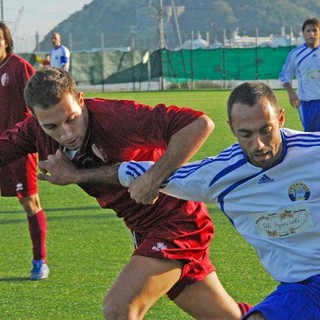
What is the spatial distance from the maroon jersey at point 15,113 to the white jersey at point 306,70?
5.78 m

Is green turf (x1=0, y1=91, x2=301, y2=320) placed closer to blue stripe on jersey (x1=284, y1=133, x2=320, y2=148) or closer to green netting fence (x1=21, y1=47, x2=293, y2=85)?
blue stripe on jersey (x1=284, y1=133, x2=320, y2=148)

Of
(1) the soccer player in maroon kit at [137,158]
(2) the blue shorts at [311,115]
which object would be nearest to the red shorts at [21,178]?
(1) the soccer player in maroon kit at [137,158]

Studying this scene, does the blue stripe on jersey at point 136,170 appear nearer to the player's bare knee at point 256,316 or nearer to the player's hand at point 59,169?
the player's hand at point 59,169

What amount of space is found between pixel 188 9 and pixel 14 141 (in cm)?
11717

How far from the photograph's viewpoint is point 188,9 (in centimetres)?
12038

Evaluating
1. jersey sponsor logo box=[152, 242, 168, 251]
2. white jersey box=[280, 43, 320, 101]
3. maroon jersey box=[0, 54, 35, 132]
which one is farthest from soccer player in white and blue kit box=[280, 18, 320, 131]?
jersey sponsor logo box=[152, 242, 168, 251]

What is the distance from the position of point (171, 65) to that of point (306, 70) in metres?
29.8

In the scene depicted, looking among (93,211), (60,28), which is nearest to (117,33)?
(60,28)

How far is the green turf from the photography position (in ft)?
20.3

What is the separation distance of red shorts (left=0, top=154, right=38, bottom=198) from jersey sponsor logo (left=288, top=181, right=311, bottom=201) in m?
3.57

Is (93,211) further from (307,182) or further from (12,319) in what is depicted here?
(307,182)

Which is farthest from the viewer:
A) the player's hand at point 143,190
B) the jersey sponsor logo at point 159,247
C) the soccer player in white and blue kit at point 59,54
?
the soccer player in white and blue kit at point 59,54

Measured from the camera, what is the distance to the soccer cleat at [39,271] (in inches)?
277

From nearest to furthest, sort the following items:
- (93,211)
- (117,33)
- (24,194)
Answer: (24,194) → (93,211) → (117,33)
